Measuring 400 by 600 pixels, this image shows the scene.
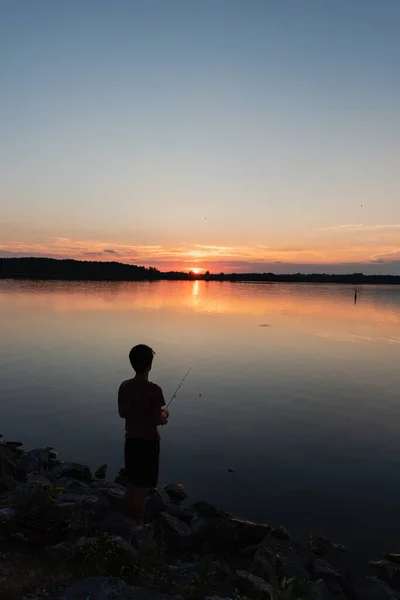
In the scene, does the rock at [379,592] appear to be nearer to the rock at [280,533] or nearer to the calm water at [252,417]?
the calm water at [252,417]

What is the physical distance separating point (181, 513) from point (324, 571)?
129 inches

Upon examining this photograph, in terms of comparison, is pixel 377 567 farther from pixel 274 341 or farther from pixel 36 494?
pixel 274 341

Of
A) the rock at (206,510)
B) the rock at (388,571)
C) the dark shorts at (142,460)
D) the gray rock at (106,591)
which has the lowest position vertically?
the rock at (388,571)

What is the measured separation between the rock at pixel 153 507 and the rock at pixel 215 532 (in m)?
0.83

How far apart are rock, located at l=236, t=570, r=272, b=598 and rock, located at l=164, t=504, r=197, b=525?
245cm

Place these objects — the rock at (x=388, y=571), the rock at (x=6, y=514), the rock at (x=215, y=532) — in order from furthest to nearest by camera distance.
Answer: the rock at (x=215, y=532)
the rock at (x=388, y=571)
the rock at (x=6, y=514)

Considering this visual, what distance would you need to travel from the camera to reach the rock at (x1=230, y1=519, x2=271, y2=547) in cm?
949

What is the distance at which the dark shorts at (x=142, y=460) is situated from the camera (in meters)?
7.36

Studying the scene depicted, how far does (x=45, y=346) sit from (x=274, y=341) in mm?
18528

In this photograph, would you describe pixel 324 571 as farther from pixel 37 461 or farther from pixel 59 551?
pixel 37 461

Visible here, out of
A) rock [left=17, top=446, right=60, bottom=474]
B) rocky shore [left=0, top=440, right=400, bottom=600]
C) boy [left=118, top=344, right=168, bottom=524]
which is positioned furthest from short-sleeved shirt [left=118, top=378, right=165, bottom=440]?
rock [left=17, top=446, right=60, bottom=474]

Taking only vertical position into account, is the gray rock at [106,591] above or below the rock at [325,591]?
above

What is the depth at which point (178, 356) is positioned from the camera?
30.9 meters

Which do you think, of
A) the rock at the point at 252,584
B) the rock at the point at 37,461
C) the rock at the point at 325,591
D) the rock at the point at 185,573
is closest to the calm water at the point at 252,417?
the rock at the point at 37,461
